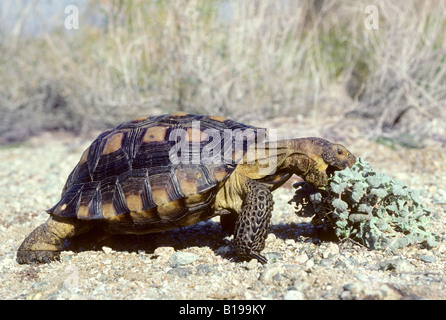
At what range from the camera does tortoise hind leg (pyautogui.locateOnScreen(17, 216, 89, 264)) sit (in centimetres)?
280

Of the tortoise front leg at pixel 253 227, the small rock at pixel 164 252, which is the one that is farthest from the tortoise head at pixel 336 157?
the small rock at pixel 164 252

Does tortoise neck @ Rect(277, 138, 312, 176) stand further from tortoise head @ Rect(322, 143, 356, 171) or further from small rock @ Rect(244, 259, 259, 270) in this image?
small rock @ Rect(244, 259, 259, 270)

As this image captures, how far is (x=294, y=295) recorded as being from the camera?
2.04m

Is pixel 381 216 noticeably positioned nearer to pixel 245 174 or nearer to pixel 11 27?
pixel 245 174

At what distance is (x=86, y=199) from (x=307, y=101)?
4252mm

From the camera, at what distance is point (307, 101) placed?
629 centimetres

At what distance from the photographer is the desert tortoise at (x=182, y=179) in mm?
2582

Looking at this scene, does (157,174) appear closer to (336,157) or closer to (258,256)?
(258,256)

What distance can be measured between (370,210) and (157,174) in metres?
1.32

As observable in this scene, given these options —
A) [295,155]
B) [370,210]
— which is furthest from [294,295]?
[295,155]

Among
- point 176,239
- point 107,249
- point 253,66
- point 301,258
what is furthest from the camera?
point 253,66

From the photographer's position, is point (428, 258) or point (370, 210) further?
point (370, 210)

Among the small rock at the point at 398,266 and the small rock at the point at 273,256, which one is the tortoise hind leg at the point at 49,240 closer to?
the small rock at the point at 273,256
